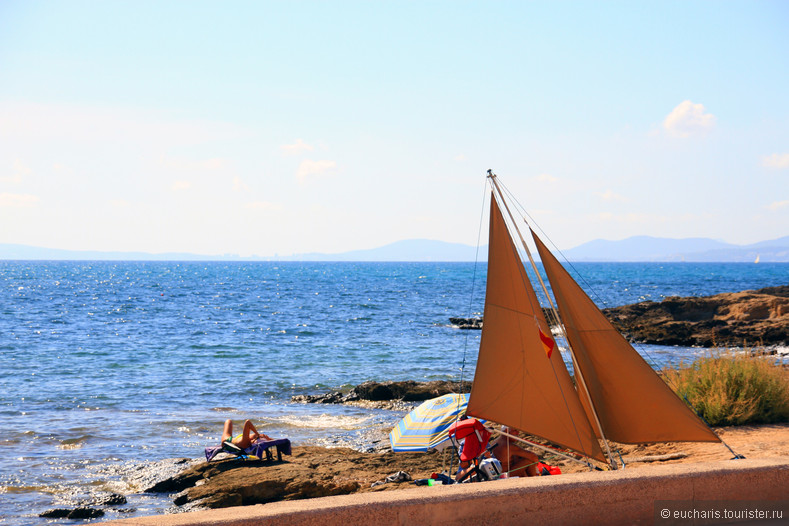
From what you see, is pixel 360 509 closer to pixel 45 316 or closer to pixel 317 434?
pixel 317 434

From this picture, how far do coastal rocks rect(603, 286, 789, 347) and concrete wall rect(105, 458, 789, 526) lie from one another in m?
26.7

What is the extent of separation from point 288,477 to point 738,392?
7887 millimetres

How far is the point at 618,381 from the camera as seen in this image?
800 cm

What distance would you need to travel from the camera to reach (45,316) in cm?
4972

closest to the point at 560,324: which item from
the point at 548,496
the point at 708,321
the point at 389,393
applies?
the point at 548,496

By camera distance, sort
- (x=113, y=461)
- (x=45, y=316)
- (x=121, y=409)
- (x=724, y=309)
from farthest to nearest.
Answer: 1. (x=45, y=316)
2. (x=724, y=309)
3. (x=121, y=409)
4. (x=113, y=461)

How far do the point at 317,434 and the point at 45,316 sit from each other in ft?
136

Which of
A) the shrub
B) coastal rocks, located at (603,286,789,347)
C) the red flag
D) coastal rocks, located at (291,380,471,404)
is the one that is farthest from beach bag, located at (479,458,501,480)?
coastal rocks, located at (603,286,789,347)

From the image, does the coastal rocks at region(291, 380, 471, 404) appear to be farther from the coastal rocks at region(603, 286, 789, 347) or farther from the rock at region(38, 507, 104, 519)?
the coastal rocks at region(603, 286, 789, 347)

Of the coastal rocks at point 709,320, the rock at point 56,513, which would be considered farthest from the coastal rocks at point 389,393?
the coastal rocks at point 709,320

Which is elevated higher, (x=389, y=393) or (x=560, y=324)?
(x=560, y=324)

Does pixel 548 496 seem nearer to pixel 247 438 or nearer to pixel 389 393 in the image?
pixel 247 438

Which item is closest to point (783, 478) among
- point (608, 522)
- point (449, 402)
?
point (608, 522)

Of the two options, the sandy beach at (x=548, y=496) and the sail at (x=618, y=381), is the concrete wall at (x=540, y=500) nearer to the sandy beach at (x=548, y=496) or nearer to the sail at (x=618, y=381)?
the sandy beach at (x=548, y=496)
